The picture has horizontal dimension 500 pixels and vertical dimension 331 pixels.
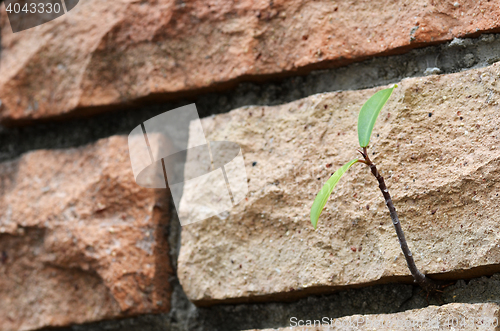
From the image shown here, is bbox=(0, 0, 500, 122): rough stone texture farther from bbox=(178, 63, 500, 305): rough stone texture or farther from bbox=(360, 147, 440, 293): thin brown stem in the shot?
bbox=(360, 147, 440, 293): thin brown stem

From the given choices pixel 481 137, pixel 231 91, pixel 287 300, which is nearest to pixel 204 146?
pixel 231 91

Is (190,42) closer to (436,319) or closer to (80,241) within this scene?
(80,241)

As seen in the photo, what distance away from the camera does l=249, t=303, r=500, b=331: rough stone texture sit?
0.46 metres

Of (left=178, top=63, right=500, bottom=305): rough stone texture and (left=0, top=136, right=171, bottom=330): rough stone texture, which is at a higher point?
(left=178, top=63, right=500, bottom=305): rough stone texture

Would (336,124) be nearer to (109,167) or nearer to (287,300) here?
(287,300)

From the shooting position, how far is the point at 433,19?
0.55 meters

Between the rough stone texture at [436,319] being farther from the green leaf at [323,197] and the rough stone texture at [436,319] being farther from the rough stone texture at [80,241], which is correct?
the rough stone texture at [80,241]

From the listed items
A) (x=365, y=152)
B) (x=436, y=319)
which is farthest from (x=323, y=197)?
(x=436, y=319)

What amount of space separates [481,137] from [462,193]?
65 millimetres

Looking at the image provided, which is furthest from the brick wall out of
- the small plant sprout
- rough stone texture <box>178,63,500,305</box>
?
the small plant sprout

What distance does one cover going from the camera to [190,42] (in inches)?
25.8

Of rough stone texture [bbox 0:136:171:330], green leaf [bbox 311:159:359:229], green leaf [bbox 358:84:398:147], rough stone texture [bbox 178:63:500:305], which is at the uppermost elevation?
green leaf [bbox 358:84:398:147]

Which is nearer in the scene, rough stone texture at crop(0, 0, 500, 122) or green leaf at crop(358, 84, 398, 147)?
green leaf at crop(358, 84, 398, 147)

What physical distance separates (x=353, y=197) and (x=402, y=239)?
11 centimetres
